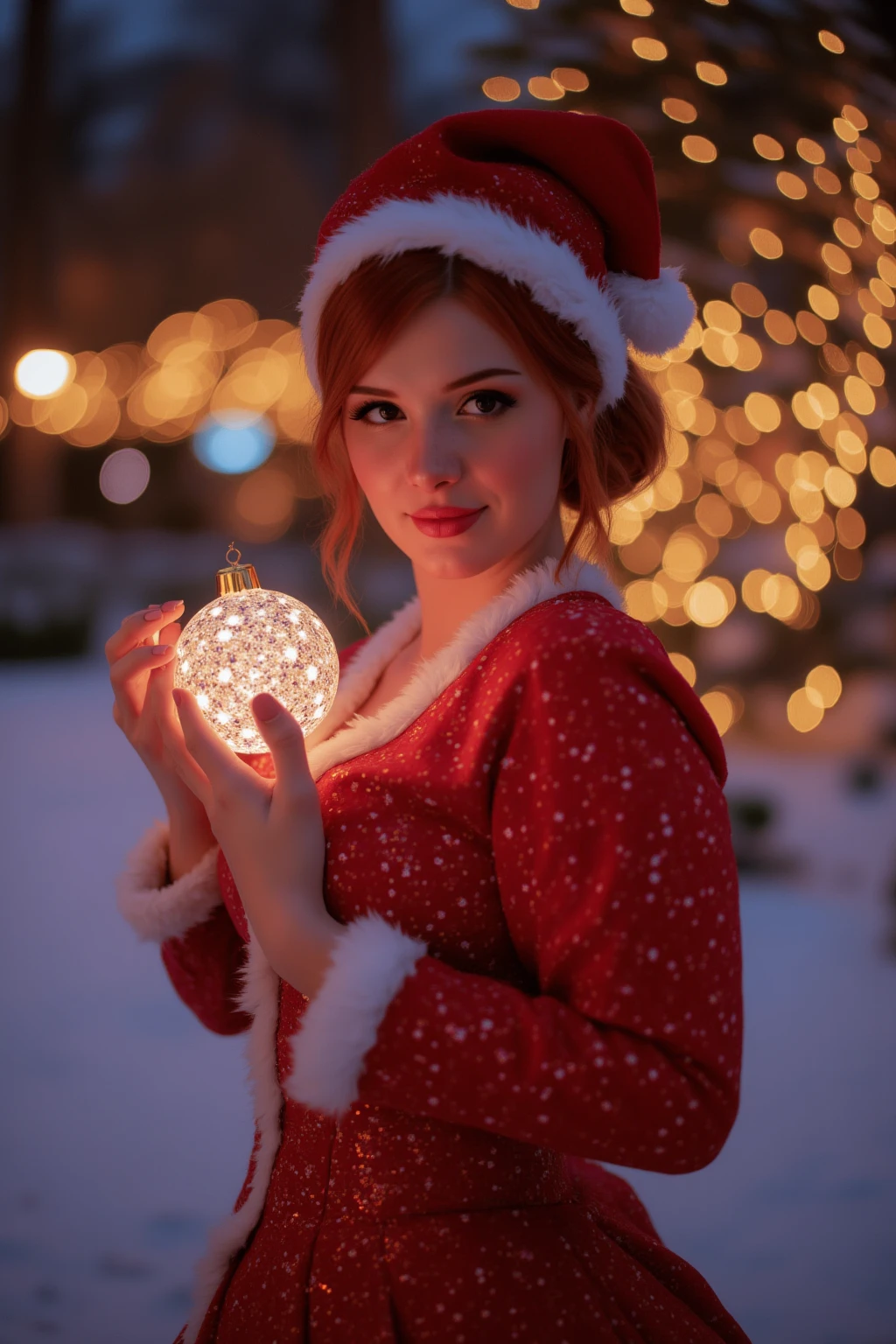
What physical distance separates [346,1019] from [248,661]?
34cm

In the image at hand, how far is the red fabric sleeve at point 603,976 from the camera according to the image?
0.82 m

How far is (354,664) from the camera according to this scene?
1.36 metres

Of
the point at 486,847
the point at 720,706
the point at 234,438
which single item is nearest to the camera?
the point at 486,847

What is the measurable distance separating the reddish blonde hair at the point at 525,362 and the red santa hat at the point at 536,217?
0.02m

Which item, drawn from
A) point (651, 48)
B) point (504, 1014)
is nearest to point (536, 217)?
point (504, 1014)

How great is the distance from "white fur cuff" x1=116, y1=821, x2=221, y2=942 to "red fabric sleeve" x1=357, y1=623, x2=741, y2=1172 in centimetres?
Answer: 45

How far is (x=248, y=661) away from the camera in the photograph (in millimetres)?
1021

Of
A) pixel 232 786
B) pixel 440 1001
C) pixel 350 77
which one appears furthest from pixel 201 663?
pixel 350 77

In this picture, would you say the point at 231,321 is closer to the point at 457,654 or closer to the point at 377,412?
the point at 377,412

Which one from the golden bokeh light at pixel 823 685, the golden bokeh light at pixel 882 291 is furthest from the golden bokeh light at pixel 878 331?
the golden bokeh light at pixel 823 685

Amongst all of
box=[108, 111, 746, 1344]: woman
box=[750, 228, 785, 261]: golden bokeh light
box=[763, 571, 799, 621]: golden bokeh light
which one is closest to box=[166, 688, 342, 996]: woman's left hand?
box=[108, 111, 746, 1344]: woman

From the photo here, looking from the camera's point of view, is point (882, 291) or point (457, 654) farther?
point (882, 291)

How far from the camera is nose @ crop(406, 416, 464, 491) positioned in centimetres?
100

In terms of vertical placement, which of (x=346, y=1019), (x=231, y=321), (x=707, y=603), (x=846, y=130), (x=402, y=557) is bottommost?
(x=402, y=557)
